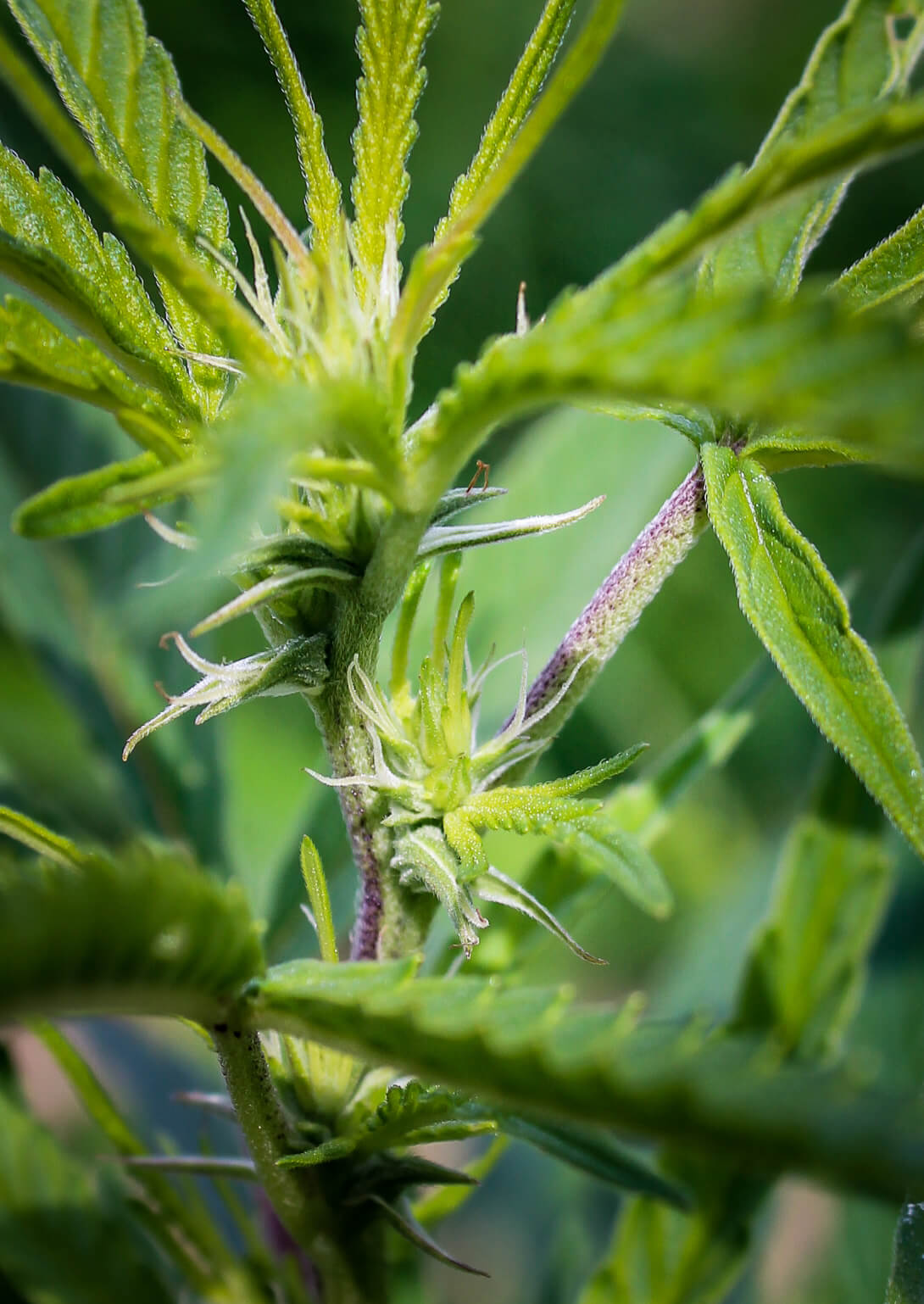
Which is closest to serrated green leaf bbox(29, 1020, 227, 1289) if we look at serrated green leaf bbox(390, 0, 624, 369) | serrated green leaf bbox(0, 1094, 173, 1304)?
serrated green leaf bbox(0, 1094, 173, 1304)

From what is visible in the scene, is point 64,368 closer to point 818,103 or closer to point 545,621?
point 818,103

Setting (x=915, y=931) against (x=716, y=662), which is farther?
(x=716, y=662)

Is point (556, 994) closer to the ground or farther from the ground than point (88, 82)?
closer to the ground

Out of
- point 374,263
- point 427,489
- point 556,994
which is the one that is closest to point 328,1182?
point 556,994

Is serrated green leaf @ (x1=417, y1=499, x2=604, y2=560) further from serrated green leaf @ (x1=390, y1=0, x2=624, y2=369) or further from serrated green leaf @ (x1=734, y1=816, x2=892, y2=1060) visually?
serrated green leaf @ (x1=734, y1=816, x2=892, y2=1060)

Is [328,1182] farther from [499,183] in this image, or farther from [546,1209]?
[546,1209]

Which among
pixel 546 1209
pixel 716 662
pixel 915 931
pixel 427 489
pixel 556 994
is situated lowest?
pixel 546 1209
